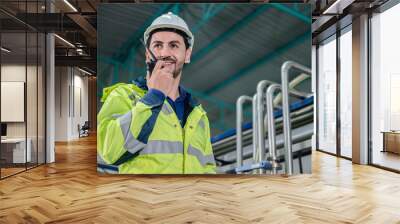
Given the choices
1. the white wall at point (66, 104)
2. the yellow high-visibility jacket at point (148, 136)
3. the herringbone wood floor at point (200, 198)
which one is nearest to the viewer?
the herringbone wood floor at point (200, 198)

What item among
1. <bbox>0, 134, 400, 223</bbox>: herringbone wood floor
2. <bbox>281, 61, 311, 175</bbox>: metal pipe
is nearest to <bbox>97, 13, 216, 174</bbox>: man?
<bbox>0, 134, 400, 223</bbox>: herringbone wood floor

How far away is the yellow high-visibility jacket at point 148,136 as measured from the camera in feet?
21.0

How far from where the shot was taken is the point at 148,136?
6453mm

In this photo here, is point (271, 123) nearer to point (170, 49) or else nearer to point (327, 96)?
point (170, 49)

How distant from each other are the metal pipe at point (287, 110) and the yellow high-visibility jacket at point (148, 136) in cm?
122

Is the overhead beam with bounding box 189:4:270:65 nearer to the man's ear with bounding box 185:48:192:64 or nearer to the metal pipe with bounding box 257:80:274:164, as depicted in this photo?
the man's ear with bounding box 185:48:192:64

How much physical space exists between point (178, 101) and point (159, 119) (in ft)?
1.43

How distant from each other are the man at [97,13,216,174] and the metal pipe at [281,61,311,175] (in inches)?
47.9

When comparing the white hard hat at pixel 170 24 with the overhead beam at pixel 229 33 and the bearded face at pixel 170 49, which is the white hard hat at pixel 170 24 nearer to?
the bearded face at pixel 170 49

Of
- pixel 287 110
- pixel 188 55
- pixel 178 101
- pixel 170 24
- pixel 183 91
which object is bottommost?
pixel 287 110

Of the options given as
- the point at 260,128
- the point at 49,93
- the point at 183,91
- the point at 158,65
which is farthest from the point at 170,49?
the point at 49,93

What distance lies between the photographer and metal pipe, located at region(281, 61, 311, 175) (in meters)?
6.55

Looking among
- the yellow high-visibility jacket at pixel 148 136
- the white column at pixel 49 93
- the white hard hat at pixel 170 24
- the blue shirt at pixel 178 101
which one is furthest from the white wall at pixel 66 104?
the blue shirt at pixel 178 101

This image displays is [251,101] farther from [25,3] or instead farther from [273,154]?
[25,3]
